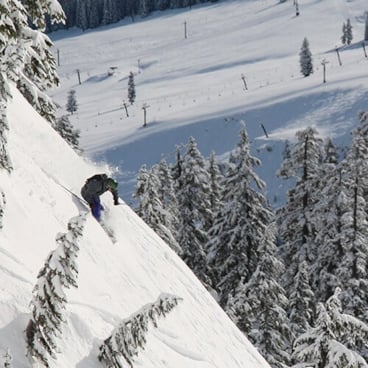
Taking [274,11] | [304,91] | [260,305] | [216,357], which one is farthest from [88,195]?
[274,11]

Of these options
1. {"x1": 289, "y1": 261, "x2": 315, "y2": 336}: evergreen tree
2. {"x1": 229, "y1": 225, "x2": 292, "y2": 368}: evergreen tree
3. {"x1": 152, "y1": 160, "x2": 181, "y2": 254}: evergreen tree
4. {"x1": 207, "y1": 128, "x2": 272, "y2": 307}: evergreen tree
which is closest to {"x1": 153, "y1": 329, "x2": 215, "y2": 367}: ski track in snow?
{"x1": 229, "y1": 225, "x2": 292, "y2": 368}: evergreen tree

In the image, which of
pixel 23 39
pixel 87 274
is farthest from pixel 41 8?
pixel 87 274

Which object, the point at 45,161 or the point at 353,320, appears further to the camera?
the point at 353,320

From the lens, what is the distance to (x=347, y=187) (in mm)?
29688

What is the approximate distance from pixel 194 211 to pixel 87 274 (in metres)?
27.4

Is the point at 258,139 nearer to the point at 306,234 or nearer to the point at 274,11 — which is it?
the point at 306,234

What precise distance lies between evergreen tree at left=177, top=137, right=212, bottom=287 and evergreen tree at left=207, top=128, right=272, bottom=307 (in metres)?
2.83

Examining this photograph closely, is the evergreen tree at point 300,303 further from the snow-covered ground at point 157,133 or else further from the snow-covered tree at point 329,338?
the snow-covered ground at point 157,133

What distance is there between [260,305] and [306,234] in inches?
401

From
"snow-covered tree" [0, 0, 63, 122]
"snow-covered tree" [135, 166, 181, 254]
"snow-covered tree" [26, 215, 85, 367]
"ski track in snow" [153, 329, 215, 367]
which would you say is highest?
"snow-covered tree" [0, 0, 63, 122]

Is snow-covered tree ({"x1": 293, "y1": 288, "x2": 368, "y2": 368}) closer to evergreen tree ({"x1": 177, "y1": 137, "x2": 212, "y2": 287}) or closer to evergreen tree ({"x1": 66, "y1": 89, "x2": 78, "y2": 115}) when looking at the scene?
evergreen tree ({"x1": 177, "y1": 137, "x2": 212, "y2": 287})

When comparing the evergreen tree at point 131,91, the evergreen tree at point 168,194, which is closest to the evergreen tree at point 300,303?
the evergreen tree at point 168,194

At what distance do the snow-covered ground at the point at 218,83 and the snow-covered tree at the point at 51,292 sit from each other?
52426 mm

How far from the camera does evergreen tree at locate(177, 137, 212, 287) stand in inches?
1385
